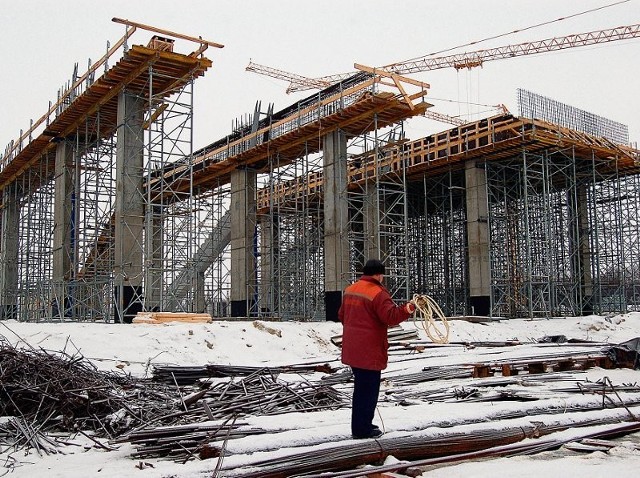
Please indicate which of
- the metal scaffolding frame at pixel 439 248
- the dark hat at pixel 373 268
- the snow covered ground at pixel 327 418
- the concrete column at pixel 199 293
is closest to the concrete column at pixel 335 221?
the snow covered ground at pixel 327 418

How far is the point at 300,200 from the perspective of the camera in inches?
1479

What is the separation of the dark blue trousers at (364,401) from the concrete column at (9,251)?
34.6 m

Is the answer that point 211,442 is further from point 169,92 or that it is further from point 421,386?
point 169,92

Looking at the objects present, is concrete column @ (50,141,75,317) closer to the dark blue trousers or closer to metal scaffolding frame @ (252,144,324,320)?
metal scaffolding frame @ (252,144,324,320)

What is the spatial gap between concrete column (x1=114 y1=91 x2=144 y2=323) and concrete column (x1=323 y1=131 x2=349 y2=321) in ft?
24.9

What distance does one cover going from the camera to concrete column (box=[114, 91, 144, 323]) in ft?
76.5

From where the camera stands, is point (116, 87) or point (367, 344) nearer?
point (367, 344)

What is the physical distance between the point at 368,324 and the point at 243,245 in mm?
26799

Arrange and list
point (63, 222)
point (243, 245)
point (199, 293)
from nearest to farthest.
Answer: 1. point (63, 222)
2. point (243, 245)
3. point (199, 293)

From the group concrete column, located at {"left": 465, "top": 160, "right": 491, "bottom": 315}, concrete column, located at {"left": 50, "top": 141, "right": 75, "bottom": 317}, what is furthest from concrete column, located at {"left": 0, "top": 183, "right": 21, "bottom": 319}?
concrete column, located at {"left": 465, "top": 160, "right": 491, "bottom": 315}

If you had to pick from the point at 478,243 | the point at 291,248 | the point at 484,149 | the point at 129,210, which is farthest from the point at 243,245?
the point at 484,149

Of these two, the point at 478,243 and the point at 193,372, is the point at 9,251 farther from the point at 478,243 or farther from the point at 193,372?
the point at 193,372

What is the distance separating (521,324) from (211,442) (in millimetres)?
24855

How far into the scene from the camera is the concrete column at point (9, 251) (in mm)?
37250
